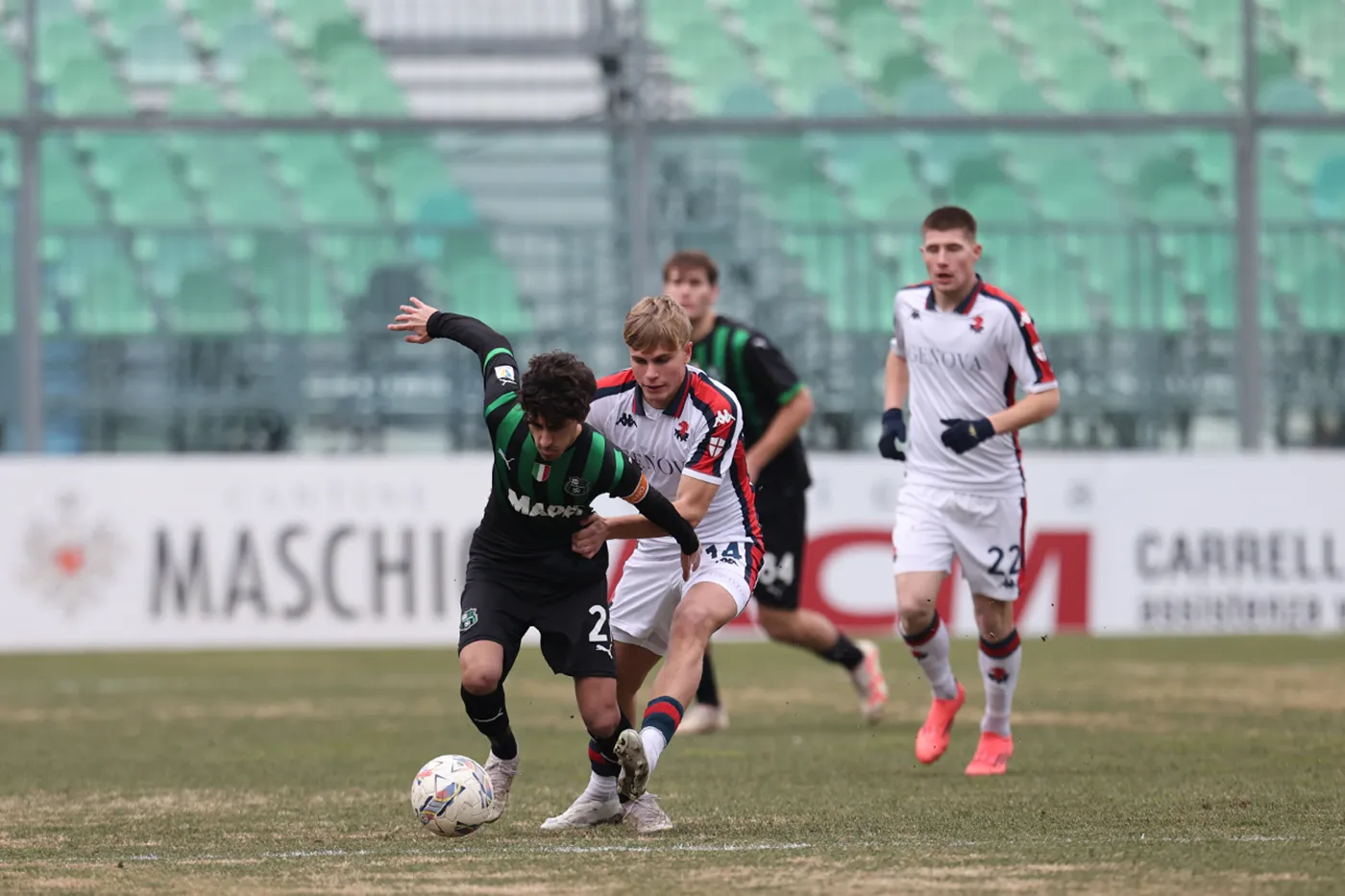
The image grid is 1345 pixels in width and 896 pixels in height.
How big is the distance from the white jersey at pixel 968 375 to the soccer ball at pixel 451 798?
2701 mm

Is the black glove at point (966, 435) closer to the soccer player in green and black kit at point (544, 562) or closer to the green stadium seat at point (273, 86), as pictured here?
the soccer player in green and black kit at point (544, 562)

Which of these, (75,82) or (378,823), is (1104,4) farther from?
(378,823)

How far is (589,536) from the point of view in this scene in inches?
243

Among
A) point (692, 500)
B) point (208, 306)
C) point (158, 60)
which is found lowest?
point (692, 500)

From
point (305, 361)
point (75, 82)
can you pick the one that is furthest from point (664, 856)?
point (75, 82)

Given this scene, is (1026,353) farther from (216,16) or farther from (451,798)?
(216,16)

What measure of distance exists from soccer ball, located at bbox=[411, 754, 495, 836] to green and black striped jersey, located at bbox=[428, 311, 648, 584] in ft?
2.04

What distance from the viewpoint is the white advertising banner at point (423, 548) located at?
1543 centimetres

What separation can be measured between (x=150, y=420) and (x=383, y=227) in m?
2.55

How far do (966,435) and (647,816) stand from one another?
2.20 meters

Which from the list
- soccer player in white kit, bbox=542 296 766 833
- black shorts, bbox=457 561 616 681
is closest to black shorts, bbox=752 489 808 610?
soccer player in white kit, bbox=542 296 766 833

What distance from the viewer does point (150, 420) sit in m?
17.6

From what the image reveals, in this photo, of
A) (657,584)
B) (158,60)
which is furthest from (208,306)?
(657,584)

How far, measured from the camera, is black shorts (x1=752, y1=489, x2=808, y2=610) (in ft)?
32.5
